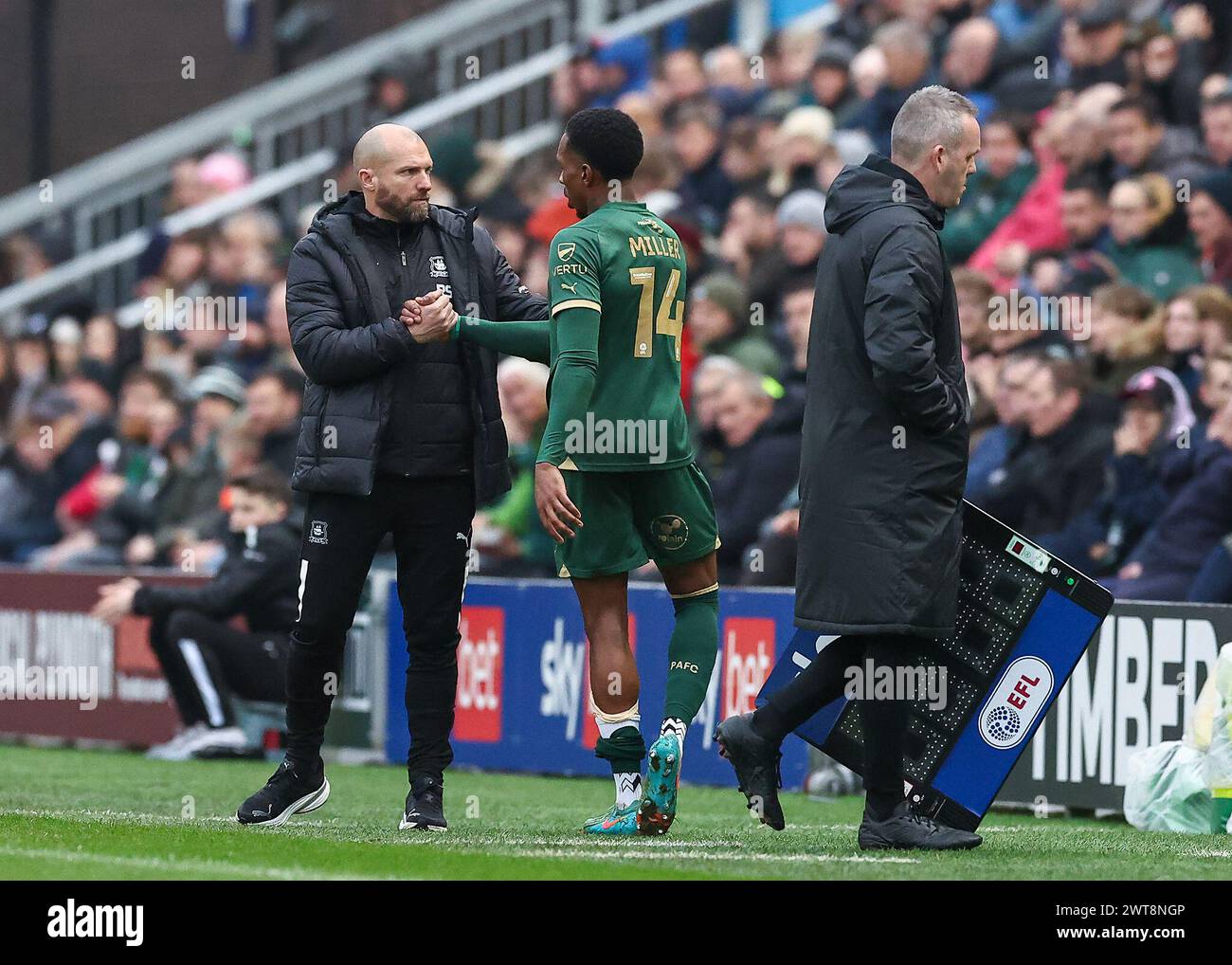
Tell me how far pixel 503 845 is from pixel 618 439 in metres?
1.30

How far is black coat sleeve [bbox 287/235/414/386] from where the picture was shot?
25.6 feet

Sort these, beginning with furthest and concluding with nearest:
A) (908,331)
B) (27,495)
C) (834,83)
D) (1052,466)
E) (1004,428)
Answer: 1. (27,495)
2. (834,83)
3. (1004,428)
4. (1052,466)
5. (908,331)

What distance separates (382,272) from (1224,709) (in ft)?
11.0

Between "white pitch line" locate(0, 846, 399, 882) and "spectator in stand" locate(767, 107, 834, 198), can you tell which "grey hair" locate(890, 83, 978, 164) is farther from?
"spectator in stand" locate(767, 107, 834, 198)

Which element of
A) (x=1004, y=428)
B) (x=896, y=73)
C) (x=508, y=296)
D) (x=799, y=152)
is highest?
(x=896, y=73)

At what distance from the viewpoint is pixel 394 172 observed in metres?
Result: 7.98

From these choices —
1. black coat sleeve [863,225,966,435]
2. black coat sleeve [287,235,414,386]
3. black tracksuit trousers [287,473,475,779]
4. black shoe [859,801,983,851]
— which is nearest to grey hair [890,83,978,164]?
black coat sleeve [863,225,966,435]

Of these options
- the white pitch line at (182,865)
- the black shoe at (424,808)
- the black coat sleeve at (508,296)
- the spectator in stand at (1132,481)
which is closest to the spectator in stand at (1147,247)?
the spectator in stand at (1132,481)

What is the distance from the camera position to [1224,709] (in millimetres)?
8812

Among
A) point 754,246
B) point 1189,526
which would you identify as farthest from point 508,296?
point 754,246

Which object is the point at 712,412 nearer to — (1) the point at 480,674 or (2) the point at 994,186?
(1) the point at 480,674

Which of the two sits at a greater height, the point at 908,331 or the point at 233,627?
the point at 908,331

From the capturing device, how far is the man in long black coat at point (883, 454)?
7223mm

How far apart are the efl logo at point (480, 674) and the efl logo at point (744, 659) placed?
144cm
